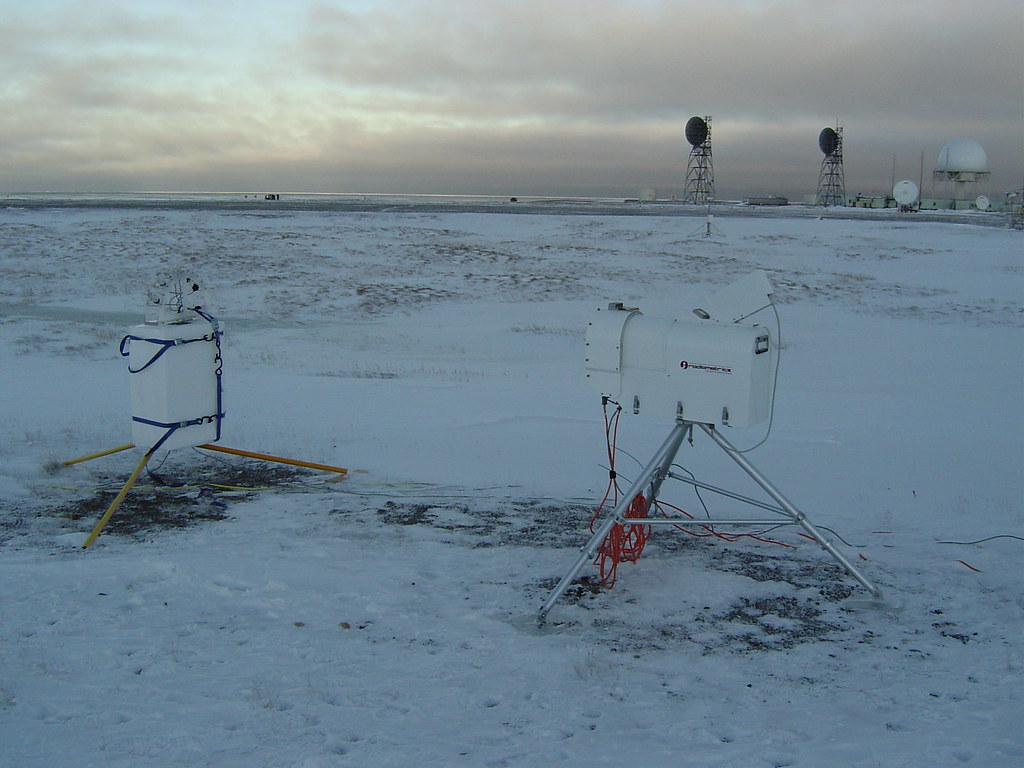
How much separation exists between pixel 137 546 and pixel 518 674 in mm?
3396

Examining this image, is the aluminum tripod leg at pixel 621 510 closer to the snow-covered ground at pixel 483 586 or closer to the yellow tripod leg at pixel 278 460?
the snow-covered ground at pixel 483 586

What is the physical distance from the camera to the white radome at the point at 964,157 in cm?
8768

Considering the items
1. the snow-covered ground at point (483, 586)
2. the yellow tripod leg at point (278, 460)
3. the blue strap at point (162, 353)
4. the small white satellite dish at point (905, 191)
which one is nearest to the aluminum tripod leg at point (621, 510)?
the snow-covered ground at point (483, 586)

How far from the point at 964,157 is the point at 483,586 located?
97.6 metres

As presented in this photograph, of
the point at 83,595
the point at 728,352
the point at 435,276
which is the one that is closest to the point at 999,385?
the point at 728,352

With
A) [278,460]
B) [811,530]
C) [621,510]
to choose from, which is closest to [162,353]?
[278,460]

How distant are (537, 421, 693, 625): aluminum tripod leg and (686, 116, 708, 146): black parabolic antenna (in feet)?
250

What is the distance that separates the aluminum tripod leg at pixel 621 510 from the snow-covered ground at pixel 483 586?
21 centimetres

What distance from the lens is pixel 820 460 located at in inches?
373

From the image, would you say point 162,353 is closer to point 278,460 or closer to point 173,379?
point 173,379

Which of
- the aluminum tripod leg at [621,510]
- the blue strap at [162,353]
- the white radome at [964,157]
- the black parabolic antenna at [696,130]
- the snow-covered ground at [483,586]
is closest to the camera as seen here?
the snow-covered ground at [483,586]

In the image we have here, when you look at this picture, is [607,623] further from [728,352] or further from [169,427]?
[169,427]

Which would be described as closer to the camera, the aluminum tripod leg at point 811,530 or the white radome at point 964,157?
the aluminum tripod leg at point 811,530

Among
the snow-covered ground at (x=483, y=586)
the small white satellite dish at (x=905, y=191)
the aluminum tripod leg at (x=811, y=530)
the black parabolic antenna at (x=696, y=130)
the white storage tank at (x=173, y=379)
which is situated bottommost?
the snow-covered ground at (x=483, y=586)
